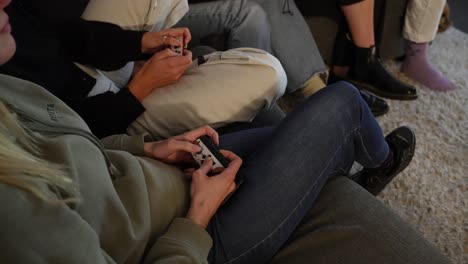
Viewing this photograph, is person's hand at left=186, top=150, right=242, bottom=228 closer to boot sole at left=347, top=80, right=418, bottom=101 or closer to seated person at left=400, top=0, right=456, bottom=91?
boot sole at left=347, top=80, right=418, bottom=101

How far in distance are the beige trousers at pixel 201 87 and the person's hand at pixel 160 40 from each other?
83mm

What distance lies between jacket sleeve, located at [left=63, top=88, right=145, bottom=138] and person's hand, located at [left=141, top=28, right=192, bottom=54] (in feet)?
0.54

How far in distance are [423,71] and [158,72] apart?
116 centimetres

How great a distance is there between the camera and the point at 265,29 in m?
1.31

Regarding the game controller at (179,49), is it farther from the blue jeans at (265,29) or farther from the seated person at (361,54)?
the seated person at (361,54)

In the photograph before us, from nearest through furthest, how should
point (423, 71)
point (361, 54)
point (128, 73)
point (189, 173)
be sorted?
1. point (189, 173)
2. point (128, 73)
3. point (361, 54)
4. point (423, 71)

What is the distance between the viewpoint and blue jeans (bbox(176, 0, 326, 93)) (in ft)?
4.21

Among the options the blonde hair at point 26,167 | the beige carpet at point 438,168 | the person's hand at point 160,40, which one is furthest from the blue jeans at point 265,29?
the blonde hair at point 26,167

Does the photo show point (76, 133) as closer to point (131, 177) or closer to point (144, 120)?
point (131, 177)

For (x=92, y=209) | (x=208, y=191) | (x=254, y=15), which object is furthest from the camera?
(x=254, y=15)

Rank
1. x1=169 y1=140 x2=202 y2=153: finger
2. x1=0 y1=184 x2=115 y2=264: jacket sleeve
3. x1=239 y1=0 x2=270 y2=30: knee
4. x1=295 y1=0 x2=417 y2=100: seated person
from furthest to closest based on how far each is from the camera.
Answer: x1=295 y1=0 x2=417 y2=100: seated person < x1=239 y1=0 x2=270 y2=30: knee < x1=169 y1=140 x2=202 y2=153: finger < x1=0 y1=184 x2=115 y2=264: jacket sleeve

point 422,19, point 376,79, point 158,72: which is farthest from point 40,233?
point 422,19

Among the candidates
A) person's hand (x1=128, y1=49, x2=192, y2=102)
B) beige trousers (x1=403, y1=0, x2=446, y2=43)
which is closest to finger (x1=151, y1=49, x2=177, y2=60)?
person's hand (x1=128, y1=49, x2=192, y2=102)

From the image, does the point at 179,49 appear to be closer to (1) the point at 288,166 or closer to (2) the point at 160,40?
(2) the point at 160,40
